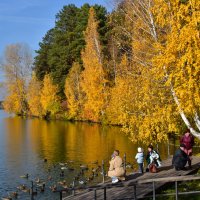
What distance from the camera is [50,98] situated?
265 ft

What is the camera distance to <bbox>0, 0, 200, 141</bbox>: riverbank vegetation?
15.6 m

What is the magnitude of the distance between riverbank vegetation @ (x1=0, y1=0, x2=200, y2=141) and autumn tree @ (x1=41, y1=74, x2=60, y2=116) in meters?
0.04

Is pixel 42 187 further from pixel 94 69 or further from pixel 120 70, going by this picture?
pixel 94 69

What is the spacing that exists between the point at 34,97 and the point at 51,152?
49929 mm

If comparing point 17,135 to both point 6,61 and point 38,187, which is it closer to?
point 38,187

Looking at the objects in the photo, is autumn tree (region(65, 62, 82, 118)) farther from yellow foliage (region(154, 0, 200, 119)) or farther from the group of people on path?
yellow foliage (region(154, 0, 200, 119))

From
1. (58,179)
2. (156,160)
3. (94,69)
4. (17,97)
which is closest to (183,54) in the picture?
(156,160)

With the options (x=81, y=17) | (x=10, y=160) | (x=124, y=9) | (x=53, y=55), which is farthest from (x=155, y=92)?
(x=53, y=55)

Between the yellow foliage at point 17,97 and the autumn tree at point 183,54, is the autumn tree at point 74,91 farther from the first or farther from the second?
the autumn tree at point 183,54

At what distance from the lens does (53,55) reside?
273 ft

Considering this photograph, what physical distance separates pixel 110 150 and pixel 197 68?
23.8m

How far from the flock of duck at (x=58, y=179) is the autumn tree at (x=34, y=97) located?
53285mm

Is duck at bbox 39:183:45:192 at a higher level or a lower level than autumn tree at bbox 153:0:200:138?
lower

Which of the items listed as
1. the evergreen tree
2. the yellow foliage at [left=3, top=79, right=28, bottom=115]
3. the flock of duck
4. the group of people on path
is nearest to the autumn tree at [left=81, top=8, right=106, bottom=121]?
the evergreen tree
